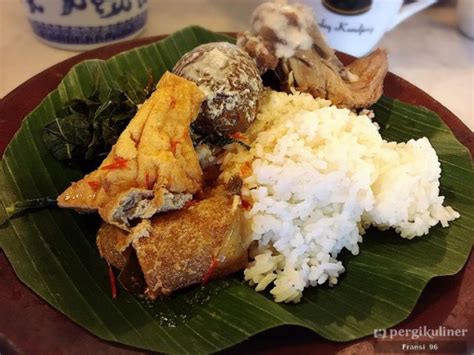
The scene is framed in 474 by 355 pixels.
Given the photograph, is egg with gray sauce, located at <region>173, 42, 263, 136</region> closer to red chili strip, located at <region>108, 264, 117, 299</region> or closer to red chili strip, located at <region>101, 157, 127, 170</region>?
red chili strip, located at <region>101, 157, 127, 170</region>

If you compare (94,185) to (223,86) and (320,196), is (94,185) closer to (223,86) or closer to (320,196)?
(223,86)

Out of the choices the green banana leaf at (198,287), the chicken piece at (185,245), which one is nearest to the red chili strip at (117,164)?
the chicken piece at (185,245)

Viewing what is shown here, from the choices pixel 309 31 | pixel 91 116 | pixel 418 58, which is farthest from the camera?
pixel 418 58

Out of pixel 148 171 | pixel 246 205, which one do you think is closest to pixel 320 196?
pixel 246 205

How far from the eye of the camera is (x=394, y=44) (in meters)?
3.44

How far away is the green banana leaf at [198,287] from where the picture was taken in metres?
1.53

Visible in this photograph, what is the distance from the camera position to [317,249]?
1.78 meters

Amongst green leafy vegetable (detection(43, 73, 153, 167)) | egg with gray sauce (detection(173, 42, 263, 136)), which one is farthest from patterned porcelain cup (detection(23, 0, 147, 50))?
egg with gray sauce (detection(173, 42, 263, 136))

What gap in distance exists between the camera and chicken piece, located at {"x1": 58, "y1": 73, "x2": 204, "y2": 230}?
5.34 ft

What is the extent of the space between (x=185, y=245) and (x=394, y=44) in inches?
92.8

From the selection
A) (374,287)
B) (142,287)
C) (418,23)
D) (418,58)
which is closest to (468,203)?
(374,287)

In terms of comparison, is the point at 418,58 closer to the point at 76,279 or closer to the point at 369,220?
the point at 369,220

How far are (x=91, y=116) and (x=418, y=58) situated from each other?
2.06 metres

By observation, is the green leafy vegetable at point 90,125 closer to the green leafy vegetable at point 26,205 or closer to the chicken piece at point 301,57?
the green leafy vegetable at point 26,205
